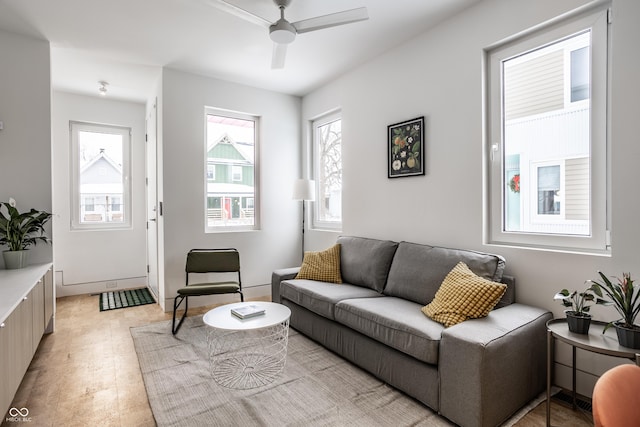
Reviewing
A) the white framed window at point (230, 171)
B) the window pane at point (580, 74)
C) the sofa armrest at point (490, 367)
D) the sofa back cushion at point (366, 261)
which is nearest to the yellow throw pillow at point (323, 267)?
the sofa back cushion at point (366, 261)

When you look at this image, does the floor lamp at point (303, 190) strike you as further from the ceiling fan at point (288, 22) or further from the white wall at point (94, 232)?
the white wall at point (94, 232)

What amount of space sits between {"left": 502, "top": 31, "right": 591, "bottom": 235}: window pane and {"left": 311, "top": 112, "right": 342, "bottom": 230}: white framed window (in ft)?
6.90

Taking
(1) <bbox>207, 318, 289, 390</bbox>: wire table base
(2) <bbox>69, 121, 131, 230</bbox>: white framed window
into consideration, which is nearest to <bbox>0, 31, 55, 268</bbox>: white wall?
(2) <bbox>69, 121, 131, 230</bbox>: white framed window

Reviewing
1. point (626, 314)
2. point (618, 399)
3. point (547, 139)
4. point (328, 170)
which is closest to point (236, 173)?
point (328, 170)

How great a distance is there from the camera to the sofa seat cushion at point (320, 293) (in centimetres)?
282

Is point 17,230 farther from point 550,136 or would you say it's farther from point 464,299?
point 550,136

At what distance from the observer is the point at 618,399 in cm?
Result: 98

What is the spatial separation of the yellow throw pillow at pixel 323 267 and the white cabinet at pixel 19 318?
2121 mm

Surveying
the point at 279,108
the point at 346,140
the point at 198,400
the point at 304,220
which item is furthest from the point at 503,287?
the point at 279,108

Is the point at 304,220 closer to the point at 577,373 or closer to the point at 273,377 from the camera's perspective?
the point at 273,377

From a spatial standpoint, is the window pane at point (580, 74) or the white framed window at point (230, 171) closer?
the window pane at point (580, 74)

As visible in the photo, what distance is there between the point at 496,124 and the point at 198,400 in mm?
2850

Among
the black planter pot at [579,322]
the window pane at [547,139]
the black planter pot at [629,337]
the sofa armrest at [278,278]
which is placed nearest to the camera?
the black planter pot at [629,337]

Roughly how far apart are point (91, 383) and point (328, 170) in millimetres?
3254
